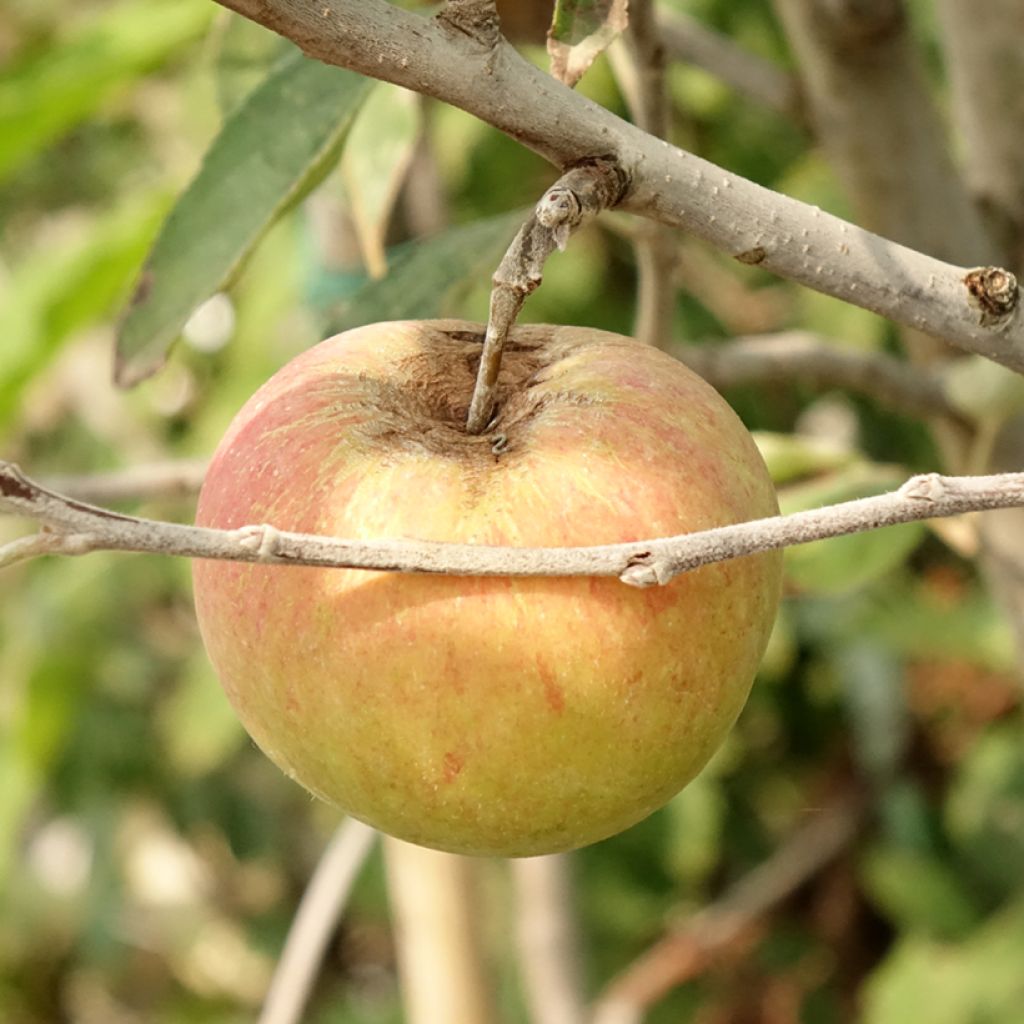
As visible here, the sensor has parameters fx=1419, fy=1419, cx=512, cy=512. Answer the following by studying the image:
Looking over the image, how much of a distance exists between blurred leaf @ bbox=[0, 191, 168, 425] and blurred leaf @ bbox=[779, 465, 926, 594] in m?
0.55

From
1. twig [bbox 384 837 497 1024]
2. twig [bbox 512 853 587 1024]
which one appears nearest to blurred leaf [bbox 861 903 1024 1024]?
twig [bbox 512 853 587 1024]

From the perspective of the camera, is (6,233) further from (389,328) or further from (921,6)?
(389,328)

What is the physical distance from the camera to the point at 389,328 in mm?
521

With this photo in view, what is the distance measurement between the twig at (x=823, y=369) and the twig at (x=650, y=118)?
5 cm

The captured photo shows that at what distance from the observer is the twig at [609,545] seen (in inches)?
13.9

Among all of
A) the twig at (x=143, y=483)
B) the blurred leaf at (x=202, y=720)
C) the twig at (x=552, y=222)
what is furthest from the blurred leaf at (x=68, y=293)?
the twig at (x=552, y=222)

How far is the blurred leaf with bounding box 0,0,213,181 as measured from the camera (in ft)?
3.63

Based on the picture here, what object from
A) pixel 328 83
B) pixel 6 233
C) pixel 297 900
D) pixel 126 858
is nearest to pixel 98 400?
pixel 6 233

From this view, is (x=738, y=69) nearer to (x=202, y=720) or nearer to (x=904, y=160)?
(x=904, y=160)

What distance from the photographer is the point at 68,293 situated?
1.12 m

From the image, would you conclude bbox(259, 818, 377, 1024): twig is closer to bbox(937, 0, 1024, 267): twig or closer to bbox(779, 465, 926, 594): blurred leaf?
bbox(779, 465, 926, 594): blurred leaf

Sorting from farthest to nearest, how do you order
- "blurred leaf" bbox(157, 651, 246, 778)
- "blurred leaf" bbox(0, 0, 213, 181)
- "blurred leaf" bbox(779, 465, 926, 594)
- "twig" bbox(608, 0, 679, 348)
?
"blurred leaf" bbox(157, 651, 246, 778) < "blurred leaf" bbox(0, 0, 213, 181) < "blurred leaf" bbox(779, 465, 926, 594) < "twig" bbox(608, 0, 679, 348)

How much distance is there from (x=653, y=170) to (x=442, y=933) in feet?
2.58

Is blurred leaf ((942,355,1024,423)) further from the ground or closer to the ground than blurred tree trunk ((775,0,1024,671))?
closer to the ground
